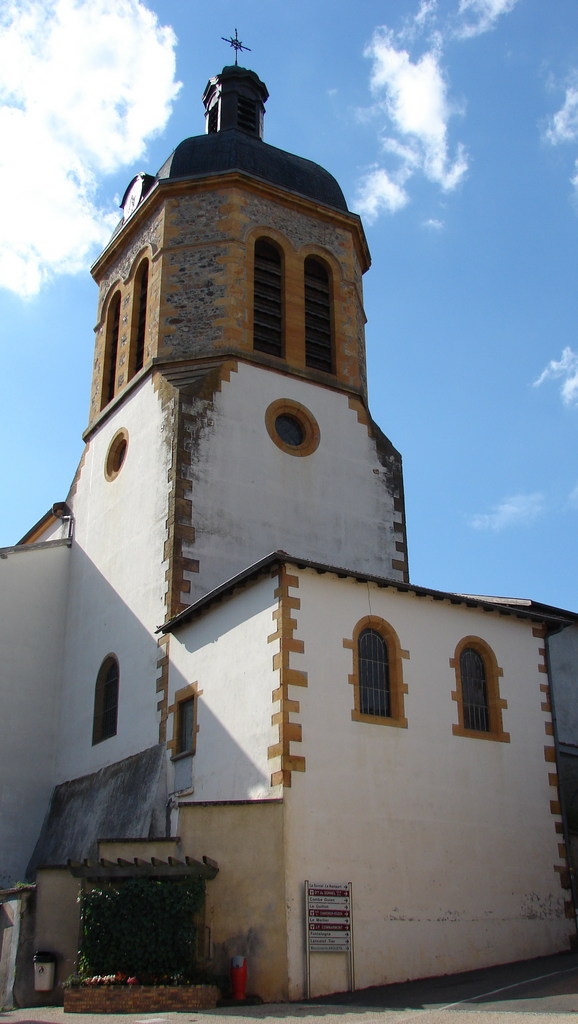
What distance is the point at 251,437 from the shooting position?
2061 centimetres

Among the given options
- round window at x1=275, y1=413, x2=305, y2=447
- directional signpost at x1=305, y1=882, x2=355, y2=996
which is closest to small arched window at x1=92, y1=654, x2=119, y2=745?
round window at x1=275, y1=413, x2=305, y2=447

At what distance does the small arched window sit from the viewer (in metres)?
19.4

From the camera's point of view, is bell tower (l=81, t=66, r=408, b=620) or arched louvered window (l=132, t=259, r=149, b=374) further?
arched louvered window (l=132, t=259, r=149, b=374)

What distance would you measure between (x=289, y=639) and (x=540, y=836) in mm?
5198

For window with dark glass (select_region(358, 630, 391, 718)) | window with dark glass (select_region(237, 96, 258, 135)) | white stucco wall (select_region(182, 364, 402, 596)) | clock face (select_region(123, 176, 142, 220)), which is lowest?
window with dark glass (select_region(358, 630, 391, 718))

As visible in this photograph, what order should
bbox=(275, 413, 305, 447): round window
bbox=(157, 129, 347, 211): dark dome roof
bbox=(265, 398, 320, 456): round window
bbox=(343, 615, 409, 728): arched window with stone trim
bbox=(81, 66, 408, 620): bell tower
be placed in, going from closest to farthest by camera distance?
bbox=(343, 615, 409, 728): arched window with stone trim, bbox=(81, 66, 408, 620): bell tower, bbox=(265, 398, 320, 456): round window, bbox=(275, 413, 305, 447): round window, bbox=(157, 129, 347, 211): dark dome roof

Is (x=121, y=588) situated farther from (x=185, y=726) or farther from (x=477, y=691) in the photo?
(x=477, y=691)

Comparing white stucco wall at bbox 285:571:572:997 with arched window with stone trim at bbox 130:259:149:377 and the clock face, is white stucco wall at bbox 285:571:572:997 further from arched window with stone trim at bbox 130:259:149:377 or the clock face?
the clock face

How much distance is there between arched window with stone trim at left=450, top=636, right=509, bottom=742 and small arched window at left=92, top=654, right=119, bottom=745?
20.2ft

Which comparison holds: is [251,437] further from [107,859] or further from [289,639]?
[107,859]

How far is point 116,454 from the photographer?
22078 millimetres

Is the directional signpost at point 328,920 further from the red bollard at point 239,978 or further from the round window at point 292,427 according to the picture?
the round window at point 292,427

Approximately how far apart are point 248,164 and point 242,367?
5.30 m

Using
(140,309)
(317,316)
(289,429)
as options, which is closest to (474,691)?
(289,429)
